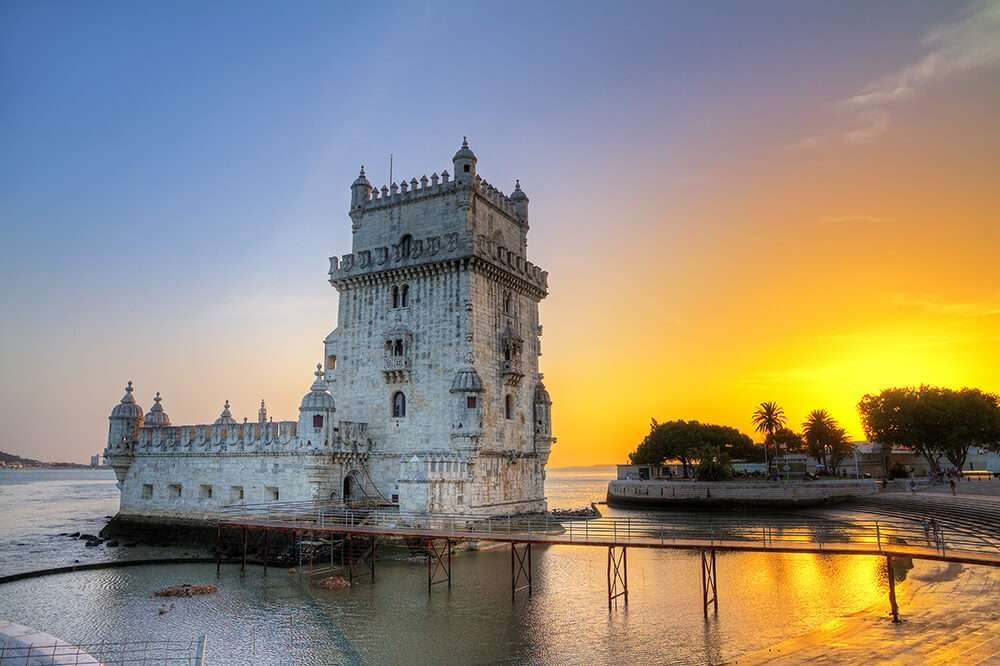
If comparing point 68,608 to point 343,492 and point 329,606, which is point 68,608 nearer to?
point 329,606

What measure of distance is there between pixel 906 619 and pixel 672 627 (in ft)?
23.6

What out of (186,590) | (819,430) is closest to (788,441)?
(819,430)

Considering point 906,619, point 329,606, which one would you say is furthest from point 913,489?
point 329,606

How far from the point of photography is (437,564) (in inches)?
1257

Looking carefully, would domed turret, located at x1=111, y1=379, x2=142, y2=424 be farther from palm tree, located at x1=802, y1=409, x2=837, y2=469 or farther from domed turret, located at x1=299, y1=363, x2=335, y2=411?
palm tree, located at x1=802, y1=409, x2=837, y2=469

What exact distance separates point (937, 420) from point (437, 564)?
56.0 meters

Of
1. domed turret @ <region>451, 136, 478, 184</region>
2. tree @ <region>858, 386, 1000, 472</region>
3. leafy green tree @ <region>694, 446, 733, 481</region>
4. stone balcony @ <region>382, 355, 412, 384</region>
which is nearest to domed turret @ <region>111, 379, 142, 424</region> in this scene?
stone balcony @ <region>382, 355, 412, 384</region>

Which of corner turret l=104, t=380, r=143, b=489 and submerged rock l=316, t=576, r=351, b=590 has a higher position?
corner turret l=104, t=380, r=143, b=489

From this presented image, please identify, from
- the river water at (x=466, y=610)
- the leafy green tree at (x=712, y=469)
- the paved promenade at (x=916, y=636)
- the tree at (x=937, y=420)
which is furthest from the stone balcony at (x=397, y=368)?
the tree at (x=937, y=420)

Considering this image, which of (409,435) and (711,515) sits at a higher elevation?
(409,435)

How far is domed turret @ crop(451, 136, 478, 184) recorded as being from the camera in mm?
41188

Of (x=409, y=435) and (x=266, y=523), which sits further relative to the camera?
(x=409, y=435)

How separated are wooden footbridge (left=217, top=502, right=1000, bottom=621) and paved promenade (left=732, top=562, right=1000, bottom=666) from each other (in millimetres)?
1160

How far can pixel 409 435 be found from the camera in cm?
3969
